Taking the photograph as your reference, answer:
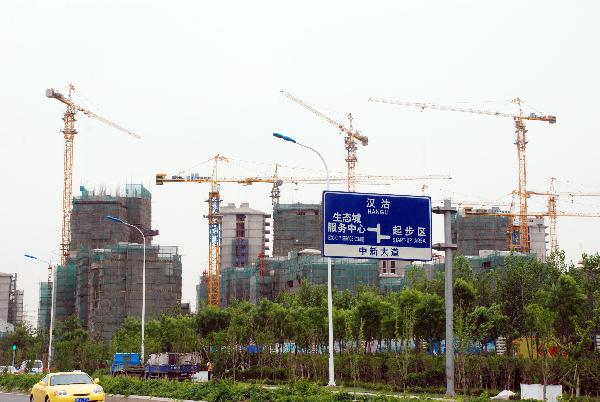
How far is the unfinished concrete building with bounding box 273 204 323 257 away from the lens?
7111 inches

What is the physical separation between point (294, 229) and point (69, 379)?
154m

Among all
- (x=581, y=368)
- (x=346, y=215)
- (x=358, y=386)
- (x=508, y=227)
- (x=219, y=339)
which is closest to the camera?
(x=346, y=215)

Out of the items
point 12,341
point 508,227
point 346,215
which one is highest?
point 508,227

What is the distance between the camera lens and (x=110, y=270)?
133625 millimetres

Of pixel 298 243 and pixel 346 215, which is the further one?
pixel 298 243

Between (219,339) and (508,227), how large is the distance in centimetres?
11689

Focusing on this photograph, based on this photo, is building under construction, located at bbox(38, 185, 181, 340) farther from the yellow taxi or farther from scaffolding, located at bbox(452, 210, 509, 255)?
the yellow taxi

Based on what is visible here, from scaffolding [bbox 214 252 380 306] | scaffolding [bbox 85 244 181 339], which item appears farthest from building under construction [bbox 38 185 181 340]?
scaffolding [bbox 214 252 380 306]

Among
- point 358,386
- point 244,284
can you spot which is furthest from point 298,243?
point 358,386

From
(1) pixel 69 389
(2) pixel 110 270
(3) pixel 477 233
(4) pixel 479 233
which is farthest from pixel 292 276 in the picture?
(1) pixel 69 389

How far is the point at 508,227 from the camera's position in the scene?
555 feet

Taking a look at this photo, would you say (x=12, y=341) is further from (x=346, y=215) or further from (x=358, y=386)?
(x=346, y=215)

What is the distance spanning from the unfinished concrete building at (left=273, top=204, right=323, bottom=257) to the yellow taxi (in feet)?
498

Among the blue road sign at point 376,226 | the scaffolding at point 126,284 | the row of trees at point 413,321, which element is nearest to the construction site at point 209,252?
the scaffolding at point 126,284
